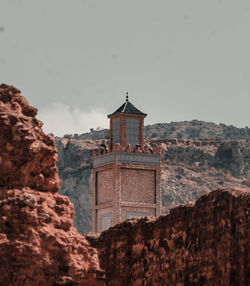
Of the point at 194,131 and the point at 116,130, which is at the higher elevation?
the point at 194,131

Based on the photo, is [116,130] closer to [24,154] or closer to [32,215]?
[24,154]

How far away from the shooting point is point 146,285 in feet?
61.5

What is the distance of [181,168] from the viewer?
93.7 meters

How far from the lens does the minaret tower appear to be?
53406 millimetres

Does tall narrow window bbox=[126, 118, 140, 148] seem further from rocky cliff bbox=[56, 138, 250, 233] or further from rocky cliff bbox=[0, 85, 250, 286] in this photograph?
rocky cliff bbox=[0, 85, 250, 286]

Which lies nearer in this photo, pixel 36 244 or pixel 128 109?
pixel 36 244

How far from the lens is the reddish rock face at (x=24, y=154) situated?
7.64m

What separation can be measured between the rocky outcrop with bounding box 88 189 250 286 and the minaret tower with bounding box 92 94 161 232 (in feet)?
105

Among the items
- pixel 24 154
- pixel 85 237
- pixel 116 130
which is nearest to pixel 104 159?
pixel 116 130

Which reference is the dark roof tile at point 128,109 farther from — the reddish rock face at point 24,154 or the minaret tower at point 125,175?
the reddish rock face at point 24,154

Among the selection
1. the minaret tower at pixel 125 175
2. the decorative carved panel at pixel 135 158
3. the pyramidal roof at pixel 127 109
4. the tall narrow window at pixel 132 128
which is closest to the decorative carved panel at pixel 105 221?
the minaret tower at pixel 125 175

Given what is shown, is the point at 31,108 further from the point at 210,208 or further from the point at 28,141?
the point at 210,208

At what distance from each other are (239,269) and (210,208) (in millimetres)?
1451

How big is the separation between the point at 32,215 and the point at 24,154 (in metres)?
0.54
